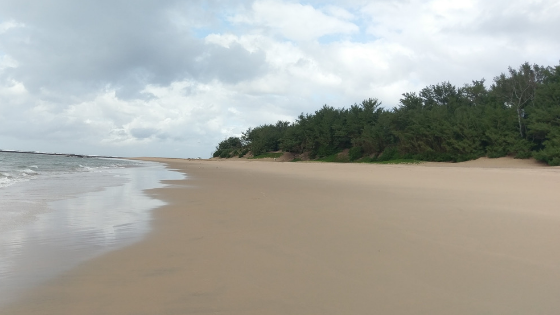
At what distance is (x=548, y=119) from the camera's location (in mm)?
24016

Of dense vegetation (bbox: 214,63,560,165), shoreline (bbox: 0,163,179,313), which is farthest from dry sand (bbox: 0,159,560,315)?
dense vegetation (bbox: 214,63,560,165)

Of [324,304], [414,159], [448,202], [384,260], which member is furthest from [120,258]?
[414,159]

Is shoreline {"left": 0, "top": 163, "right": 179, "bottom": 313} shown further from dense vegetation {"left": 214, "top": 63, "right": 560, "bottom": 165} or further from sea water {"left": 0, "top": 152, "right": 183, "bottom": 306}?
dense vegetation {"left": 214, "top": 63, "right": 560, "bottom": 165}

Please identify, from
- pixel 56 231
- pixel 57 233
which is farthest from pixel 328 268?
pixel 56 231

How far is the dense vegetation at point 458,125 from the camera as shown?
2533cm

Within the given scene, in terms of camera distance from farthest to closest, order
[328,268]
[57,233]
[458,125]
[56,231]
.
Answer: [458,125], [56,231], [57,233], [328,268]

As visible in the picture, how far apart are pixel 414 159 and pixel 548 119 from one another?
33.5 ft

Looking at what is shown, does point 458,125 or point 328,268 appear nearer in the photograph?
point 328,268

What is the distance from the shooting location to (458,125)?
96.2 ft

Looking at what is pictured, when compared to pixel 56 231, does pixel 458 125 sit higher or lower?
higher

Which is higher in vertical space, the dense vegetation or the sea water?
the dense vegetation

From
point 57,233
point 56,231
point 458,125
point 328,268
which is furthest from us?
point 458,125

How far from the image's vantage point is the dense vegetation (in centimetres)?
2533

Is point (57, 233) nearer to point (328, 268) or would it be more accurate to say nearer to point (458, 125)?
point (328, 268)
